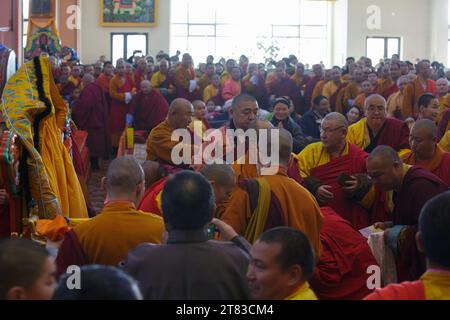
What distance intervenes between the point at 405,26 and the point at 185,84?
11.0m

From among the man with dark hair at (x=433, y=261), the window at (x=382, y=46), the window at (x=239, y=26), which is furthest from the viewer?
the window at (x=239, y=26)

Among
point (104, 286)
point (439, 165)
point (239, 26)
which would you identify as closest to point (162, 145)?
point (439, 165)

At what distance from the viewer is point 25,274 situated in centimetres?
207

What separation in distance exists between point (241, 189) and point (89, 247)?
110 centimetres

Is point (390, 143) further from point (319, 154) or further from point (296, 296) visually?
point (296, 296)

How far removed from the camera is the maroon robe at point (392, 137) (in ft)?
21.6

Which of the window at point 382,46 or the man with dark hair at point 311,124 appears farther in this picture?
the window at point 382,46

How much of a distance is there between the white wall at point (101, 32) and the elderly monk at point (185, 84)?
28.7 ft

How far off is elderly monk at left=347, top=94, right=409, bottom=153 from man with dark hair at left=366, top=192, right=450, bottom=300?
13.4ft

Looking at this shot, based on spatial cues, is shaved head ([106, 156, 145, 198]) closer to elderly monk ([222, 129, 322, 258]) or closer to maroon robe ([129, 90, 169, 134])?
elderly monk ([222, 129, 322, 258])

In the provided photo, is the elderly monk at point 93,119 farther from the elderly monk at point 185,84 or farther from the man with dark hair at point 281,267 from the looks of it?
the man with dark hair at point 281,267

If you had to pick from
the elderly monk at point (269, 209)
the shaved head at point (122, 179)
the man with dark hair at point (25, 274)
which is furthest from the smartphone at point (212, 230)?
the man with dark hair at point (25, 274)

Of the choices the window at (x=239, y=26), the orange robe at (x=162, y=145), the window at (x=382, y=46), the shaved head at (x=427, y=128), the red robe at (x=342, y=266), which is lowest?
the red robe at (x=342, y=266)

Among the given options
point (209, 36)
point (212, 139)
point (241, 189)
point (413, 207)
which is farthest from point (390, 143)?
point (209, 36)
